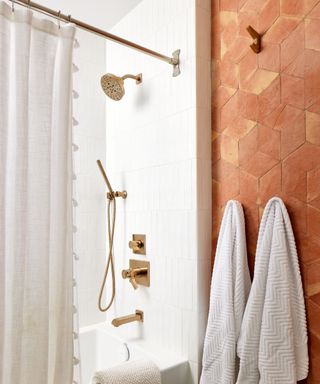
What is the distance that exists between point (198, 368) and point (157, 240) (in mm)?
644

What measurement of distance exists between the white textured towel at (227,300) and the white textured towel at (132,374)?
0.70ft

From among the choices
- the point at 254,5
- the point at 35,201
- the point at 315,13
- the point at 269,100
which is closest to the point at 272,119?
the point at 269,100

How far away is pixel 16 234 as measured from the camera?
3.91 feet

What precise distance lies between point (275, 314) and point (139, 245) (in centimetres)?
90

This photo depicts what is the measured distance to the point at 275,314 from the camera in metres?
1.25

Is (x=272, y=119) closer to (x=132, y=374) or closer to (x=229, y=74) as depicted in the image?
(x=229, y=74)

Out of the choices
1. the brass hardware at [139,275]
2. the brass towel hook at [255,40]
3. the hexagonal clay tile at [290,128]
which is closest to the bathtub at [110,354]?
the brass hardware at [139,275]

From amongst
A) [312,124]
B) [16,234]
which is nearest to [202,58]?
[312,124]

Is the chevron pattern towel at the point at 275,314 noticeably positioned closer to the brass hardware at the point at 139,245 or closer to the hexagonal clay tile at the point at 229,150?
the hexagonal clay tile at the point at 229,150

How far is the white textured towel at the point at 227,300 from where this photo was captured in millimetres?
1376

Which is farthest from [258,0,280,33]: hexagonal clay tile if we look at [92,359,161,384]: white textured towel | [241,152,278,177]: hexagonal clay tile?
[92,359,161,384]: white textured towel

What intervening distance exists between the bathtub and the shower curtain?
1.66 ft

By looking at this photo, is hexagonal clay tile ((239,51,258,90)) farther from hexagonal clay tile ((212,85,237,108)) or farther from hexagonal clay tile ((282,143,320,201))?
hexagonal clay tile ((282,143,320,201))

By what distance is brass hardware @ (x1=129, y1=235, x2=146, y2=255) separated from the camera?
6.40 feet
